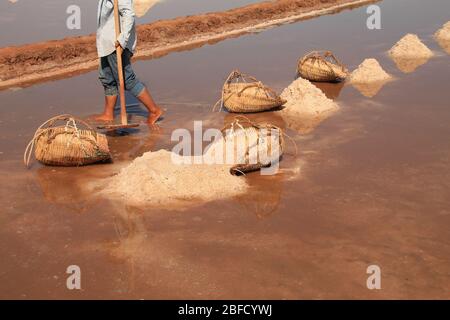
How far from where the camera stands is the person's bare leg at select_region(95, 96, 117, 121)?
653 cm

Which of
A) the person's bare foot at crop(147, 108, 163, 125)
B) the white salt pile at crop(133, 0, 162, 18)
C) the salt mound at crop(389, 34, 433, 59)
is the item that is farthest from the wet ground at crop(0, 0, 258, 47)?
the salt mound at crop(389, 34, 433, 59)

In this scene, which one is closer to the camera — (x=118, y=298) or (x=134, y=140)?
(x=118, y=298)

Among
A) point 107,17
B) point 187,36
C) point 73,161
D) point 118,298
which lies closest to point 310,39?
point 187,36

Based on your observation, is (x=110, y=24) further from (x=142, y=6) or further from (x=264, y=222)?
(x=142, y=6)

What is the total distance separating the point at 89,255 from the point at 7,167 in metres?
2.07

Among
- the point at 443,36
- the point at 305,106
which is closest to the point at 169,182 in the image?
the point at 305,106

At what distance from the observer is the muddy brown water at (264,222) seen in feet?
11.7

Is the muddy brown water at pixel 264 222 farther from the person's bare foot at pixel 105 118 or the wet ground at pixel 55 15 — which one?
the wet ground at pixel 55 15

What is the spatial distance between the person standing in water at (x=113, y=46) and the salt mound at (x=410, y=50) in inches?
216

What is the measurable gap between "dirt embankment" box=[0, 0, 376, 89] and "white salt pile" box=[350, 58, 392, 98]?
4.05m

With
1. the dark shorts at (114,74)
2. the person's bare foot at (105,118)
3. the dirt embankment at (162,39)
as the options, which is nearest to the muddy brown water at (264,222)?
the person's bare foot at (105,118)

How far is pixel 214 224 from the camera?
4293mm

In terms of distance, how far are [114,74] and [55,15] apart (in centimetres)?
868

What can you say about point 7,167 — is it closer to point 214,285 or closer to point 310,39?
point 214,285
